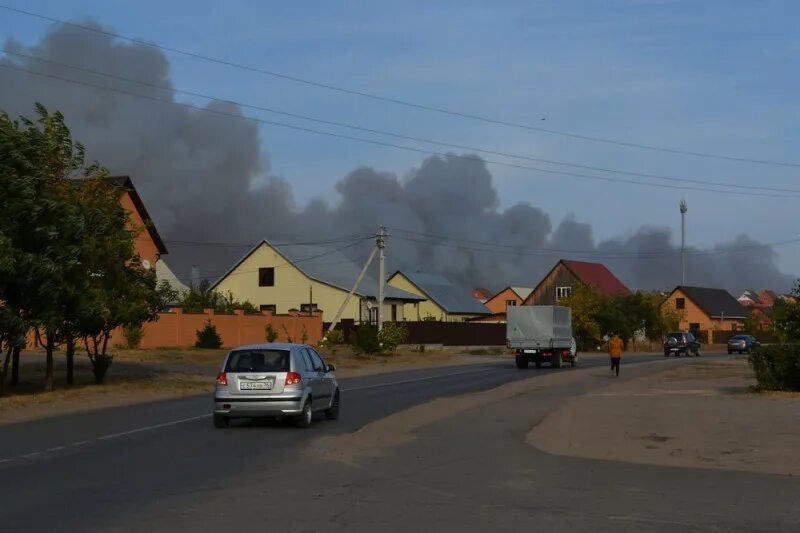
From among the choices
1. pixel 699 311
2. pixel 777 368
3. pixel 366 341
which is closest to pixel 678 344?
pixel 366 341

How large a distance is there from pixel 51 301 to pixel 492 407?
35.2 ft

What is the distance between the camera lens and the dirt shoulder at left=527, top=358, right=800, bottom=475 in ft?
48.3

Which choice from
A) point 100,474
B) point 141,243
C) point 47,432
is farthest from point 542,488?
point 141,243

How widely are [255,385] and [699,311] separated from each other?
337ft

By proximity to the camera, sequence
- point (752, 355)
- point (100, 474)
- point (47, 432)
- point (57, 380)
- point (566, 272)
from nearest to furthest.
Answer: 1. point (100, 474)
2. point (47, 432)
3. point (752, 355)
4. point (57, 380)
5. point (566, 272)

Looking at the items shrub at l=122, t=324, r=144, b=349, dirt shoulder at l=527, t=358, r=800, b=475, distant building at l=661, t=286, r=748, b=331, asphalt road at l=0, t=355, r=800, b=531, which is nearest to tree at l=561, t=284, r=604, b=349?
distant building at l=661, t=286, r=748, b=331

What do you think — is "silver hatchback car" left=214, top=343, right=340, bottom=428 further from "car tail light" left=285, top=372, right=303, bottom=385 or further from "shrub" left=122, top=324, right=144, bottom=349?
"shrub" left=122, top=324, right=144, bottom=349

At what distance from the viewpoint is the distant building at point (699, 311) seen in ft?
375

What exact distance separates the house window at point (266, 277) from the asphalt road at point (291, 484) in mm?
64040

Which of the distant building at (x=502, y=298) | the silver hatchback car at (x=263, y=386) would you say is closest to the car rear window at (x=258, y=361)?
the silver hatchback car at (x=263, y=386)

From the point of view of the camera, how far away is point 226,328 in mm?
55688

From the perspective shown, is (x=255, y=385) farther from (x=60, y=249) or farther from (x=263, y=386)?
(x=60, y=249)

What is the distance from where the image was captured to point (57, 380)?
31531mm

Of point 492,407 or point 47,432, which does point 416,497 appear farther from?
point 492,407
